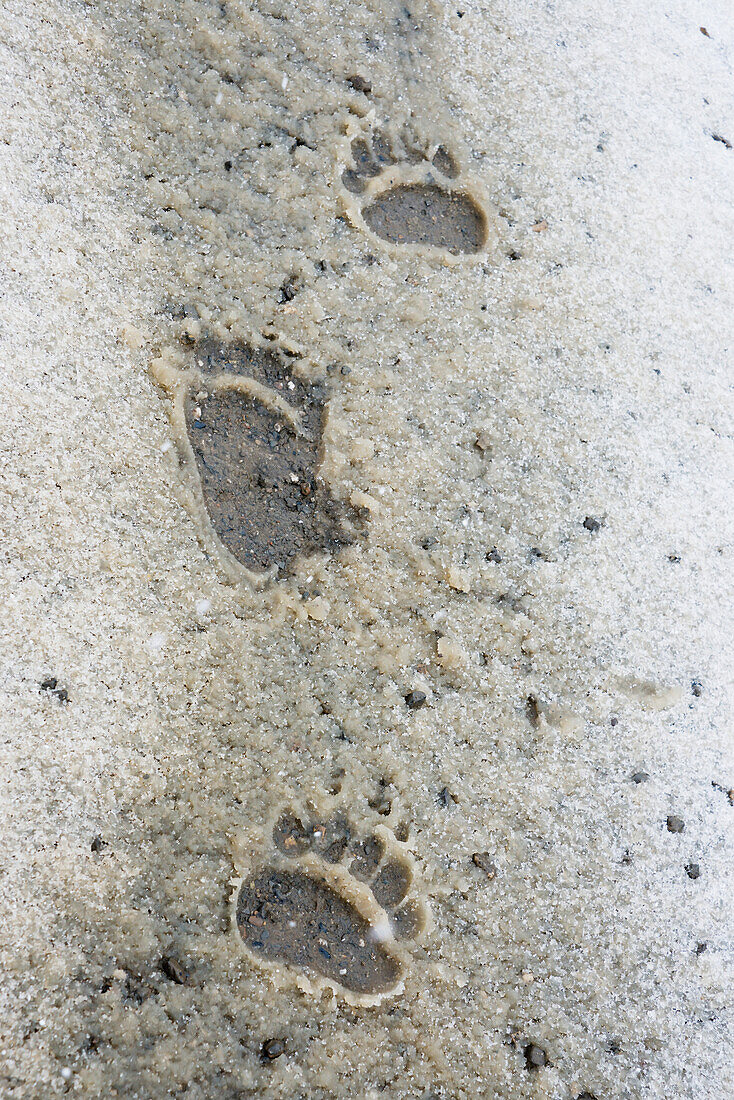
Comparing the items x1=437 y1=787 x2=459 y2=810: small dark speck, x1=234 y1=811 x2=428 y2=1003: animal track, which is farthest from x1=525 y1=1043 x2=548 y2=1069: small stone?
x1=437 y1=787 x2=459 y2=810: small dark speck

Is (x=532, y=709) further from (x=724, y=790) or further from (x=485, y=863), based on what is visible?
(x=724, y=790)

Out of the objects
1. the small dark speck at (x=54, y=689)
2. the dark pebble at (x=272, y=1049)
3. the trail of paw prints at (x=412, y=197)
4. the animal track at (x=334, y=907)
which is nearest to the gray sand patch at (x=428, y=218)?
the trail of paw prints at (x=412, y=197)

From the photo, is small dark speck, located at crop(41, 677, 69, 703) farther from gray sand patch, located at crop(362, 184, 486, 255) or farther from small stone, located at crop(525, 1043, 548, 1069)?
gray sand patch, located at crop(362, 184, 486, 255)

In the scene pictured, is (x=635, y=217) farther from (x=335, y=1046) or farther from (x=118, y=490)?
(x=335, y=1046)

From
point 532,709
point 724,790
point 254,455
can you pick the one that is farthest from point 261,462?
point 724,790

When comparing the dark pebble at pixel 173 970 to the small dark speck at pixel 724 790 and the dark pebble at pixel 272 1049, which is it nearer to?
the dark pebble at pixel 272 1049
